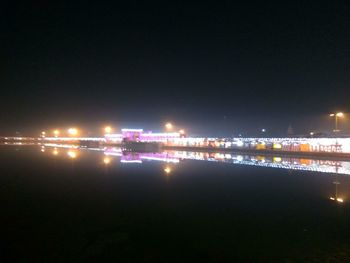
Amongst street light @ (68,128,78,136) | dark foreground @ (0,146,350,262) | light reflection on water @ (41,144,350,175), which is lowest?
dark foreground @ (0,146,350,262)

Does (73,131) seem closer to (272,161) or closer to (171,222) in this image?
(272,161)

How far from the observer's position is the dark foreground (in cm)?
817

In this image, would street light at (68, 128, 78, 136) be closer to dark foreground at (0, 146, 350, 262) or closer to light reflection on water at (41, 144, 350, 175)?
light reflection on water at (41, 144, 350, 175)

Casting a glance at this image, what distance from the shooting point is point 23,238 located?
935 cm

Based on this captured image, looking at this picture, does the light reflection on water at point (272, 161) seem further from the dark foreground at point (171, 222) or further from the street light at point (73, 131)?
the street light at point (73, 131)

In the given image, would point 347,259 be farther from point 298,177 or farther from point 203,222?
point 298,177

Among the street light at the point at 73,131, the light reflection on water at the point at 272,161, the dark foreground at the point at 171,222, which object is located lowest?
the dark foreground at the point at 171,222

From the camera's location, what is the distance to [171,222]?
1093 cm

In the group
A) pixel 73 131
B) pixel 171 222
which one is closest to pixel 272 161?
pixel 171 222

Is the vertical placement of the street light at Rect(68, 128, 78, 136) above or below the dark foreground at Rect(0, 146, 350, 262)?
above

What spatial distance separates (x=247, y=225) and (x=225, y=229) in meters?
0.90

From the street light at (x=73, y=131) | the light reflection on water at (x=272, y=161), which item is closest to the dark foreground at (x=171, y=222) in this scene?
the light reflection on water at (x=272, y=161)

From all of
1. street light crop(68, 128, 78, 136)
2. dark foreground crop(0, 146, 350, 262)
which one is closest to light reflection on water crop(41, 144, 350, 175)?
dark foreground crop(0, 146, 350, 262)

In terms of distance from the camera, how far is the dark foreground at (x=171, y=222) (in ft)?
26.8
